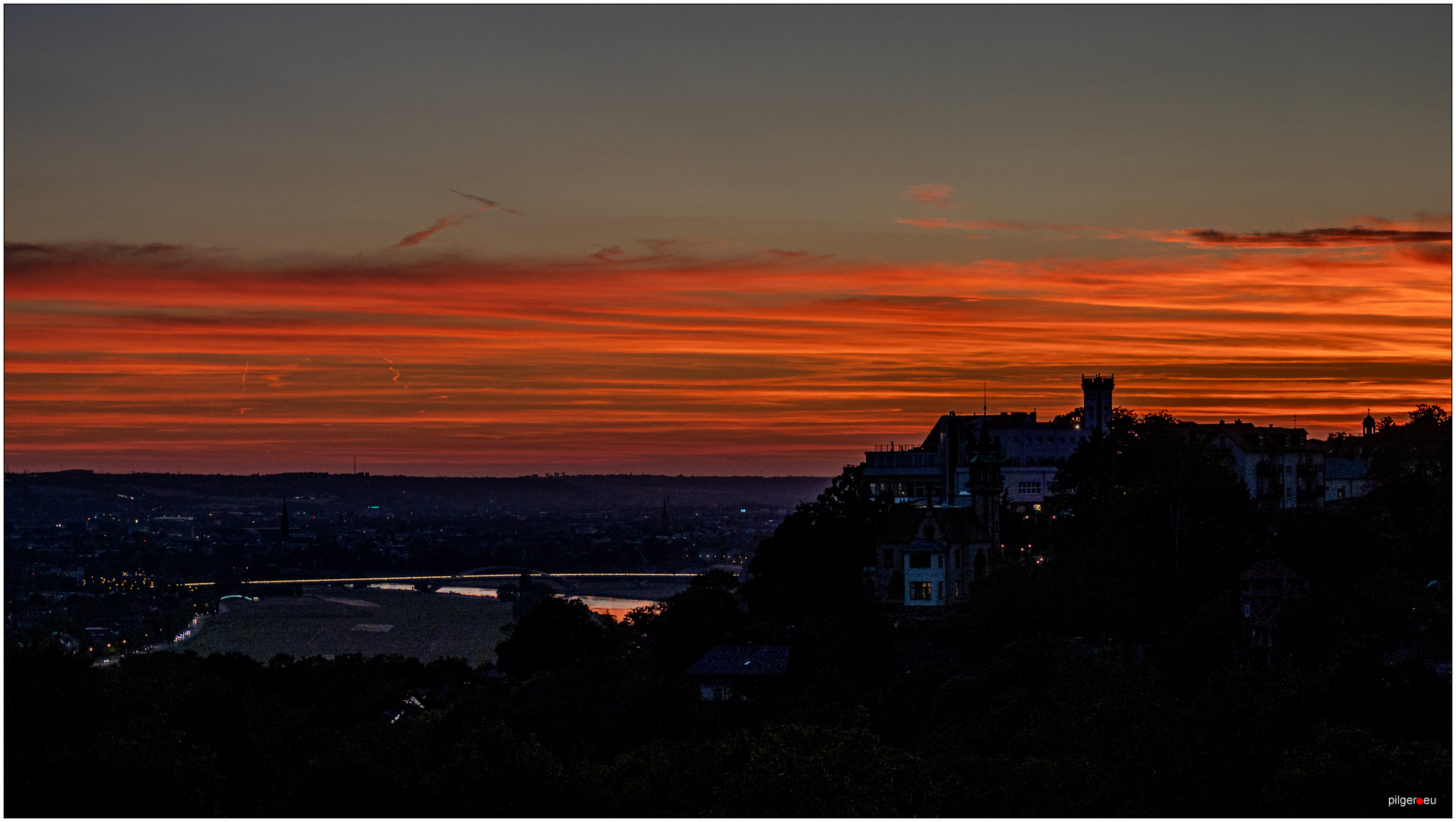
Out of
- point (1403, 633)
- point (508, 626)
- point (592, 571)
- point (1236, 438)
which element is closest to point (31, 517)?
point (508, 626)

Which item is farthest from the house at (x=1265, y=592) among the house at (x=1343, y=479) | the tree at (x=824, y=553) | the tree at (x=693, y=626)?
the house at (x=1343, y=479)

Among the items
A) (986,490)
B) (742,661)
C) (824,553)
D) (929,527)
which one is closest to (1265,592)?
(929,527)

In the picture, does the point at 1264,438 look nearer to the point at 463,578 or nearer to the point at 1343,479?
the point at 1343,479

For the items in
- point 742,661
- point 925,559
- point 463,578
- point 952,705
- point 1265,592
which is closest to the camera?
point 952,705

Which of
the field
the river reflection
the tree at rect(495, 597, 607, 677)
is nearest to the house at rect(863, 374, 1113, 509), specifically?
the tree at rect(495, 597, 607, 677)

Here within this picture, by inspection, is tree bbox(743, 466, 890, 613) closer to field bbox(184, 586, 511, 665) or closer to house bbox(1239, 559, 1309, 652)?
house bbox(1239, 559, 1309, 652)

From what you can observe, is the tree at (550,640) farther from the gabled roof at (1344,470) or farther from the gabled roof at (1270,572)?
the gabled roof at (1344,470)

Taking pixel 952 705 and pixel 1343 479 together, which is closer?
pixel 952 705

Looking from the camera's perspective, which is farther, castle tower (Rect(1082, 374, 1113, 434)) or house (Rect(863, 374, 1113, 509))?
castle tower (Rect(1082, 374, 1113, 434))
